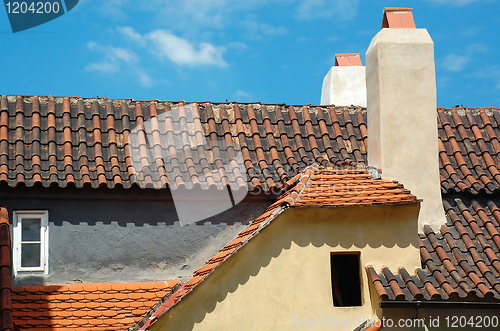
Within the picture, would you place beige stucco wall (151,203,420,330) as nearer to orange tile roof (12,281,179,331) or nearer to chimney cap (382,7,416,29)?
orange tile roof (12,281,179,331)

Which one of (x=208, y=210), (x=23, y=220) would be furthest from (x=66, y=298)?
(x=208, y=210)

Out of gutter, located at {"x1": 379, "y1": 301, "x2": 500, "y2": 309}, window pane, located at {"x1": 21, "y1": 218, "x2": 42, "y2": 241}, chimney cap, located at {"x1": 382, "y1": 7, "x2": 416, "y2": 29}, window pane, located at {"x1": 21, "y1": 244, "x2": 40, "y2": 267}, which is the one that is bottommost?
gutter, located at {"x1": 379, "y1": 301, "x2": 500, "y2": 309}

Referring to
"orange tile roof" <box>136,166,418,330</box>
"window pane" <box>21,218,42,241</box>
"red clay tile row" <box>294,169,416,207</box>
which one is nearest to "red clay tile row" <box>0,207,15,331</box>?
"window pane" <box>21,218,42,241</box>

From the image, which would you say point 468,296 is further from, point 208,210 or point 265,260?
point 208,210

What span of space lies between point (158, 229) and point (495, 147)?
20.0 feet

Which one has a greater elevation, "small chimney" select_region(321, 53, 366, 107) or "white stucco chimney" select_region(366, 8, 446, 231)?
"small chimney" select_region(321, 53, 366, 107)

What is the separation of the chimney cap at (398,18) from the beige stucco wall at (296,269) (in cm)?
353

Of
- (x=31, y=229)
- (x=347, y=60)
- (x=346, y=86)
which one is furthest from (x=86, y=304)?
(x=347, y=60)

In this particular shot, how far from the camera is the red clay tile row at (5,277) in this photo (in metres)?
7.46

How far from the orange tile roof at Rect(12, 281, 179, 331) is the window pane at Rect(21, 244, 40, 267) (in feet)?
1.22

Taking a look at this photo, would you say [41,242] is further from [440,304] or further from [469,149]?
[469,149]

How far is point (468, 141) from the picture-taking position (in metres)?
10.9

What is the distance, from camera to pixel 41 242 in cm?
925

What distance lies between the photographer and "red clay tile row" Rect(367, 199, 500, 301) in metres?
7.61
